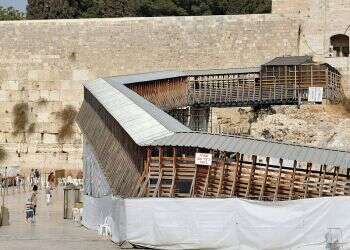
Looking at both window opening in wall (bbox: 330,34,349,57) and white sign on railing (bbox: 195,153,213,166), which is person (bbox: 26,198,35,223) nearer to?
white sign on railing (bbox: 195,153,213,166)

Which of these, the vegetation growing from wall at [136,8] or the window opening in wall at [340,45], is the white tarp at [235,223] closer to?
the window opening in wall at [340,45]

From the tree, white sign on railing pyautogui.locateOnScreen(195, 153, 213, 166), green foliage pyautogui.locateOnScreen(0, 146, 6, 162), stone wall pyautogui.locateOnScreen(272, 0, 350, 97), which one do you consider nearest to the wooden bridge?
stone wall pyautogui.locateOnScreen(272, 0, 350, 97)

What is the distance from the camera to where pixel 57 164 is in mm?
32469

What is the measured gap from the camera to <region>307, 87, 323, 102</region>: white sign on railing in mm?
26188

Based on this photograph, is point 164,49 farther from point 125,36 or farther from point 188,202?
point 188,202

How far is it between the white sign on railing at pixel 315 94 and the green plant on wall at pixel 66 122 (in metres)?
10.0

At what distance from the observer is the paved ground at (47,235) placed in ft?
43.3

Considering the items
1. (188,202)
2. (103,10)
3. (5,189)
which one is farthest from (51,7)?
(188,202)

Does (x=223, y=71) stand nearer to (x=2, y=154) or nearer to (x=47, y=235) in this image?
(x=2, y=154)

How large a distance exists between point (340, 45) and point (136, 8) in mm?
18411

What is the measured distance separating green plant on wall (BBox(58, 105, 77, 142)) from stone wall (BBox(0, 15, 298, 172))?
0.16 metres

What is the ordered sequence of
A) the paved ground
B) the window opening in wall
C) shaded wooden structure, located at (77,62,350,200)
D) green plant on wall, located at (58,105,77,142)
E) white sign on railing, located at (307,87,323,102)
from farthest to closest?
1. green plant on wall, located at (58,105,77,142)
2. the window opening in wall
3. white sign on railing, located at (307,87,323,102)
4. the paved ground
5. shaded wooden structure, located at (77,62,350,200)

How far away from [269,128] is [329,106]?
2496 mm

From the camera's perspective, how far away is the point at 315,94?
86.0ft
